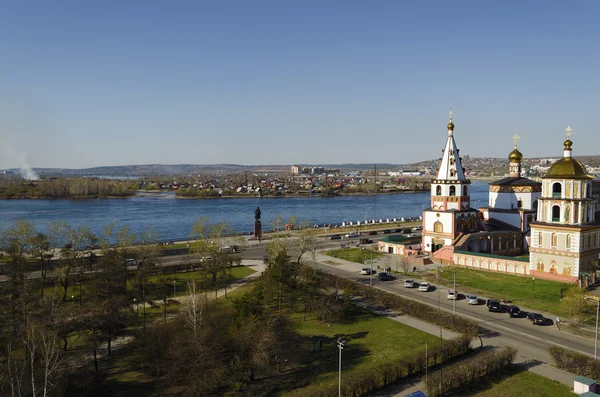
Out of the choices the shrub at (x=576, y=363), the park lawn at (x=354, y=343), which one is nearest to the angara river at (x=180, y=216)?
the park lawn at (x=354, y=343)

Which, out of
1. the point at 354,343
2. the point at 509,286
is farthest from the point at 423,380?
the point at 509,286

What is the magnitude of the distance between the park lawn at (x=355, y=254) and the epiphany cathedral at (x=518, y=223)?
5268 millimetres

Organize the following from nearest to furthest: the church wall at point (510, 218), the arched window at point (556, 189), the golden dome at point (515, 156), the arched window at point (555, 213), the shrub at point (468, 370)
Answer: the shrub at point (468, 370)
the arched window at point (555, 213)
the arched window at point (556, 189)
the church wall at point (510, 218)
the golden dome at point (515, 156)

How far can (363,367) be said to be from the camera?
19.5 metres

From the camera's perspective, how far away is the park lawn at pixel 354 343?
63.3 feet

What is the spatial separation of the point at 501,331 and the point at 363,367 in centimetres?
879

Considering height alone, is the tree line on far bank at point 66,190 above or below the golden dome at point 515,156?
below

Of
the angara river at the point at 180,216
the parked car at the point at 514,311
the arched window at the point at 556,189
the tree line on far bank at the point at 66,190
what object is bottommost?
the angara river at the point at 180,216

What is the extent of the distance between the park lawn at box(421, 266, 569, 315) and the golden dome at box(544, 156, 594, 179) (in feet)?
26.4

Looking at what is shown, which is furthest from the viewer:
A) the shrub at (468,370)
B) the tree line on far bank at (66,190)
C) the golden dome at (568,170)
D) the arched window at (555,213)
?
the tree line on far bank at (66,190)

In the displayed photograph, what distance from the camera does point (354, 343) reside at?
73.4ft

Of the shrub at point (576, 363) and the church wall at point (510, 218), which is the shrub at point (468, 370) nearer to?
the shrub at point (576, 363)

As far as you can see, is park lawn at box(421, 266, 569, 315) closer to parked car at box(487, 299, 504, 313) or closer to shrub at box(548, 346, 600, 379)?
parked car at box(487, 299, 504, 313)

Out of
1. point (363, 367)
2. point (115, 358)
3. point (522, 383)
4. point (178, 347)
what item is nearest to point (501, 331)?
point (522, 383)
